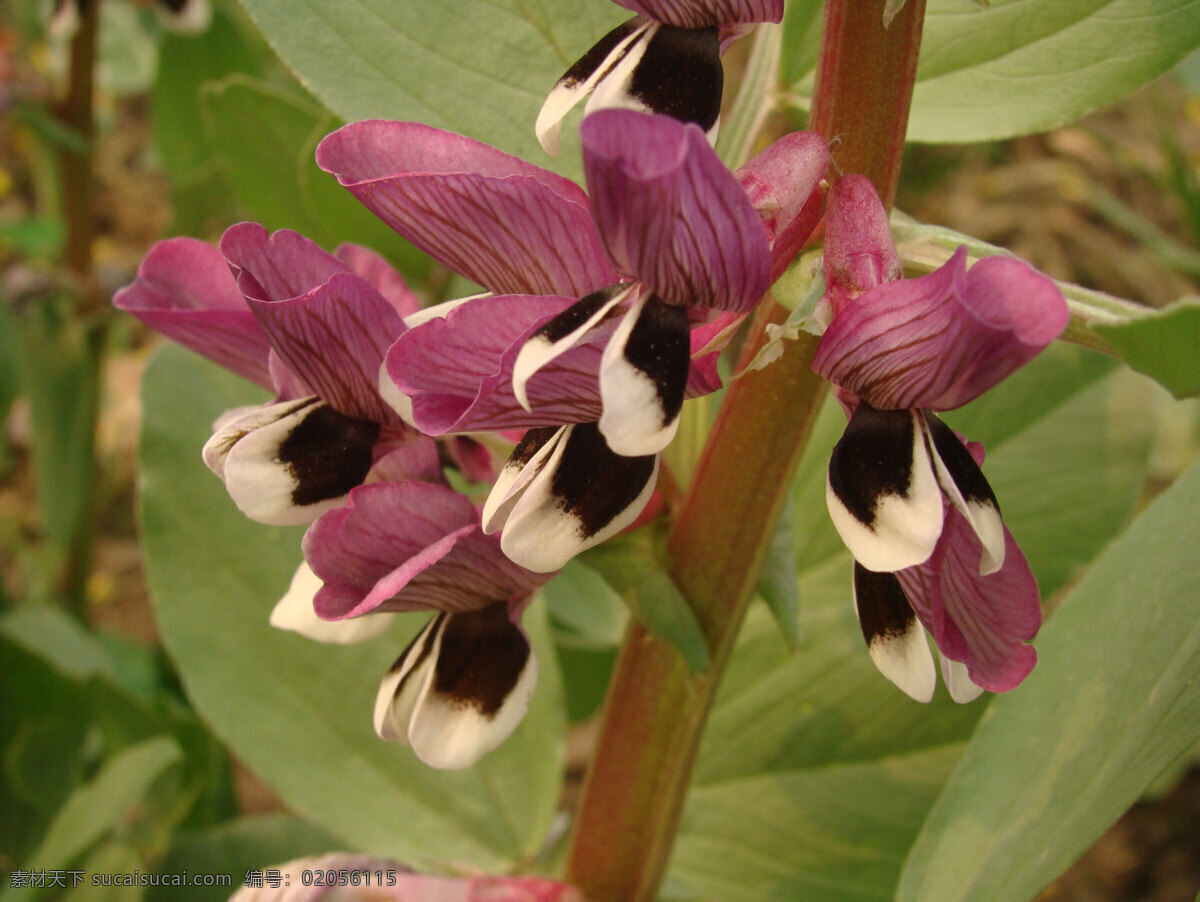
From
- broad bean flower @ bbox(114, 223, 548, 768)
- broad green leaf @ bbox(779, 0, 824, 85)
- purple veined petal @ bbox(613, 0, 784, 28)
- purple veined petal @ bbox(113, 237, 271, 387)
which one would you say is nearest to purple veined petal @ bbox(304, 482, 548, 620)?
broad bean flower @ bbox(114, 223, 548, 768)

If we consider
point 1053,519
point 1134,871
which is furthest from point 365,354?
point 1134,871

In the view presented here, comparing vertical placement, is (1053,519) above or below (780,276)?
below

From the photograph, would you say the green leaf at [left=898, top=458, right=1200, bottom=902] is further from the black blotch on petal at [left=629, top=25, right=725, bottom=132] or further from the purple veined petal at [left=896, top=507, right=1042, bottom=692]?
the black blotch on petal at [left=629, top=25, right=725, bottom=132]

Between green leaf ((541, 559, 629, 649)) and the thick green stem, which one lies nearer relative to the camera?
the thick green stem

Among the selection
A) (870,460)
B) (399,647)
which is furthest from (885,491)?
(399,647)

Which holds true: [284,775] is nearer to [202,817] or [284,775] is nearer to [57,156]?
[202,817]

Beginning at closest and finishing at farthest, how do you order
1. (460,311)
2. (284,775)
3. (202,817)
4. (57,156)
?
(460,311) → (284,775) → (202,817) → (57,156)
